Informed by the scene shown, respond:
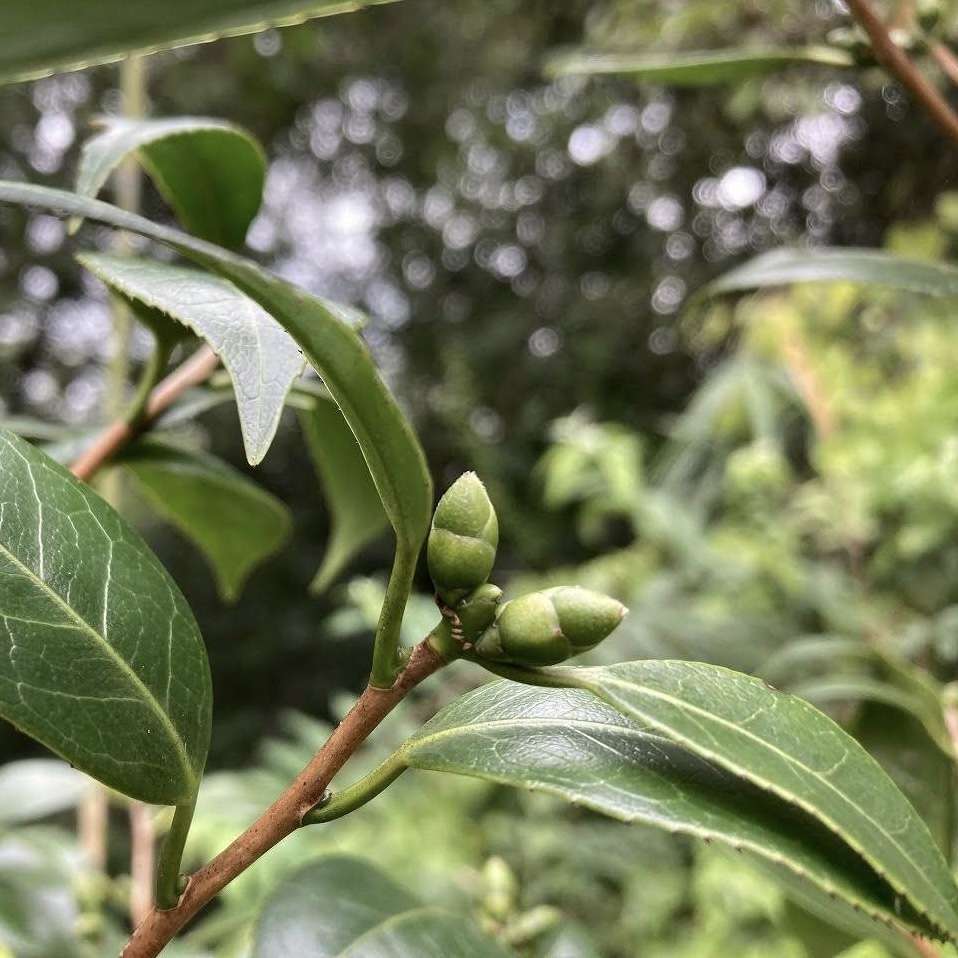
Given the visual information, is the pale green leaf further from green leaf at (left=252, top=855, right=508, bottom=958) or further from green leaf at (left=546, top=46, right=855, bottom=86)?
green leaf at (left=546, top=46, right=855, bottom=86)

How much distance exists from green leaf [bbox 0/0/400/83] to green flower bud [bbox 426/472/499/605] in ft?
0.34

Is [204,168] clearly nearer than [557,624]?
No

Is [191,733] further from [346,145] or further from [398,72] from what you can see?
[346,145]

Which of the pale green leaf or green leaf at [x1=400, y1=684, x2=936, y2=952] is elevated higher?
green leaf at [x1=400, y1=684, x2=936, y2=952]

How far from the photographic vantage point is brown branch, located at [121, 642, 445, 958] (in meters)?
0.22

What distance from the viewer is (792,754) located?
21 centimetres

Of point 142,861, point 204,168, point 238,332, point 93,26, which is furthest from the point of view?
point 142,861

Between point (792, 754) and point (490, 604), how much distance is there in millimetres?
72

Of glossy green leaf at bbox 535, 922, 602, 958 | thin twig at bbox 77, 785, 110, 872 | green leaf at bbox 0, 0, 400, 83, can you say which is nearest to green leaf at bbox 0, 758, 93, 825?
thin twig at bbox 77, 785, 110, 872

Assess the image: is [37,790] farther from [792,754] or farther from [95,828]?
[792,754]

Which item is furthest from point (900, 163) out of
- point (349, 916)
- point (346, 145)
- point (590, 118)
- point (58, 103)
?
point (58, 103)

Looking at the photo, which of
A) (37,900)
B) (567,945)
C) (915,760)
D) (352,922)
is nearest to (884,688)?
(915,760)

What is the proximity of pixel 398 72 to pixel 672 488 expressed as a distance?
239 centimetres

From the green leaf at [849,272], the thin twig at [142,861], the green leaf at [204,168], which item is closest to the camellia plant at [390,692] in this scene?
the green leaf at [204,168]
